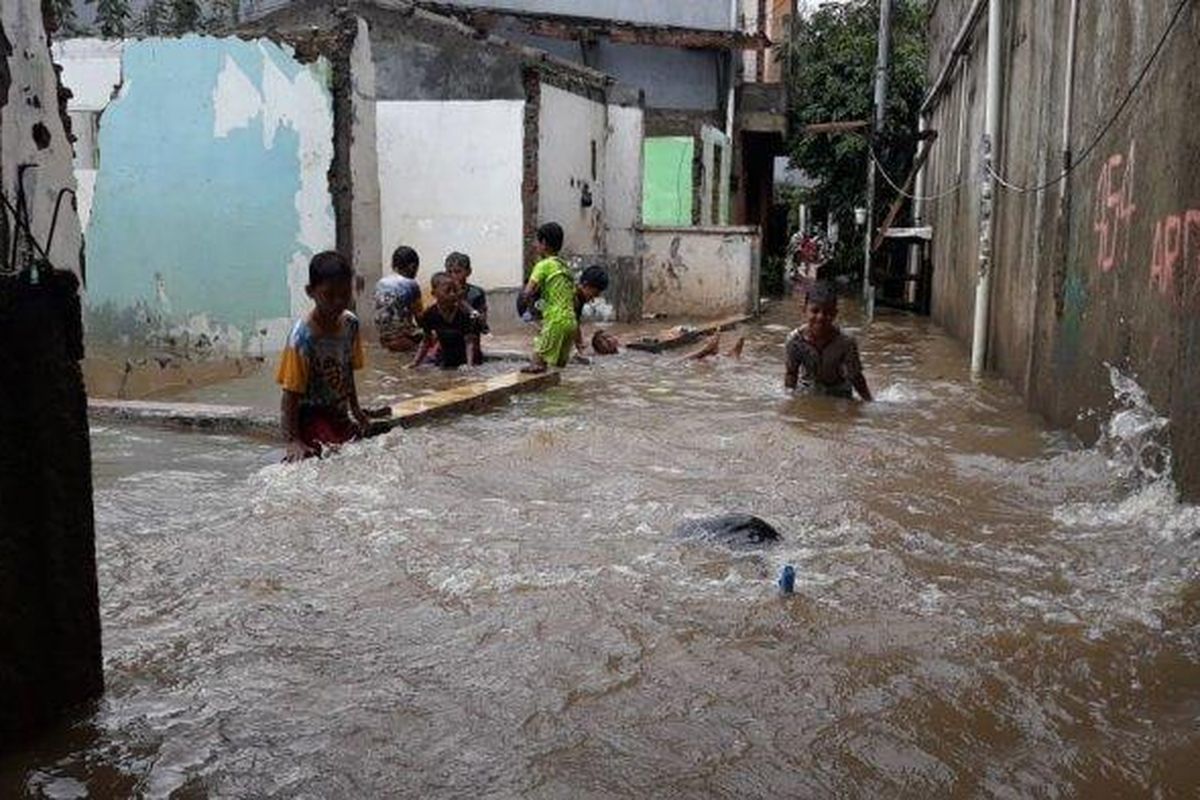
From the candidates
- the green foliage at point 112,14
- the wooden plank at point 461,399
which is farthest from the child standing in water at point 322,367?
the green foliage at point 112,14

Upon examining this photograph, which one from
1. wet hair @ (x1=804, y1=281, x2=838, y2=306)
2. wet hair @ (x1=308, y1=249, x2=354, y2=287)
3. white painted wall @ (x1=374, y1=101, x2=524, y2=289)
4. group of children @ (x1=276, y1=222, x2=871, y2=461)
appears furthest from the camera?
white painted wall @ (x1=374, y1=101, x2=524, y2=289)

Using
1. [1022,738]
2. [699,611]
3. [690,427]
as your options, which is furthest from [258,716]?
[690,427]

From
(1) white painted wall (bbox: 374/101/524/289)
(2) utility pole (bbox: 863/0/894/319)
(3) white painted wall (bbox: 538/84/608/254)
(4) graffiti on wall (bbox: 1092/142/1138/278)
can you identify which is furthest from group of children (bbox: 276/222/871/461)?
(2) utility pole (bbox: 863/0/894/319)

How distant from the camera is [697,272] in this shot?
711 inches

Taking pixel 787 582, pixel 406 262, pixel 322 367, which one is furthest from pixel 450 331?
pixel 787 582

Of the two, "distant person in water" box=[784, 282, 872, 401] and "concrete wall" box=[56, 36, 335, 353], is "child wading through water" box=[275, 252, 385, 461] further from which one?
"concrete wall" box=[56, 36, 335, 353]

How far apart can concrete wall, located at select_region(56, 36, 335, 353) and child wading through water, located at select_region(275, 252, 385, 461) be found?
18.8ft

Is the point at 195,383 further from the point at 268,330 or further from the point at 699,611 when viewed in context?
the point at 699,611

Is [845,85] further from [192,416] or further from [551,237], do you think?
[192,416]

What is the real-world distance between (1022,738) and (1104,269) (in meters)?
4.14

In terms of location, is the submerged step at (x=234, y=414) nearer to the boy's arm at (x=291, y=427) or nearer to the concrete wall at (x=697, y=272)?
the boy's arm at (x=291, y=427)

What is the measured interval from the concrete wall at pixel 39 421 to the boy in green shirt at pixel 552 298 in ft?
23.2

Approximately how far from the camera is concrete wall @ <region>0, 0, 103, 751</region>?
8.29 ft

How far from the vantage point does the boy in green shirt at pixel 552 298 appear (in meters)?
9.89
